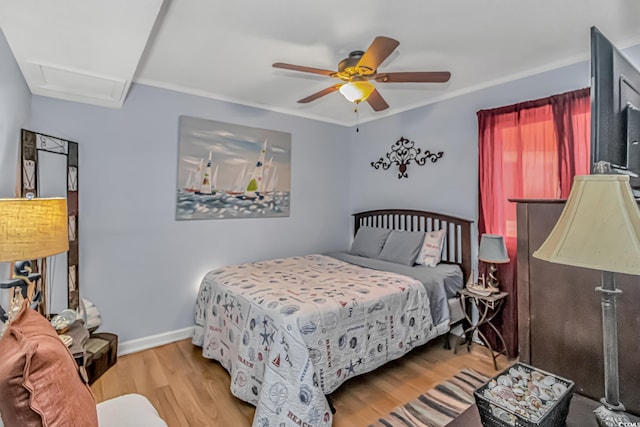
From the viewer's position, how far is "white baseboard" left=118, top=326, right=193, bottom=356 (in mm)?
2799

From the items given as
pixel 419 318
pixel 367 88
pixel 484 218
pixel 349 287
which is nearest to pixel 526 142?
pixel 484 218

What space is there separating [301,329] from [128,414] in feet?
2.96

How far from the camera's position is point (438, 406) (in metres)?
2.10

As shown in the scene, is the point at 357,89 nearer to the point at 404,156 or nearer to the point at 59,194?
the point at 404,156

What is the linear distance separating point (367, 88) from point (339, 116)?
1.96 meters

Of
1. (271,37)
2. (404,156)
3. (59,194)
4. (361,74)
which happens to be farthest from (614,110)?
(59,194)

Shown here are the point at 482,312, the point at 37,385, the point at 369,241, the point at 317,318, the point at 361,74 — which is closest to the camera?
the point at 37,385

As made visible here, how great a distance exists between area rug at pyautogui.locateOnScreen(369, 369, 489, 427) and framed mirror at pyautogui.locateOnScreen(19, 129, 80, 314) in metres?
→ 2.47

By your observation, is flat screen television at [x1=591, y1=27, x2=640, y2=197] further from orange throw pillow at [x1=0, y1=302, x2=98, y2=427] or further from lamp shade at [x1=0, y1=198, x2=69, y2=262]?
lamp shade at [x1=0, y1=198, x2=69, y2=262]

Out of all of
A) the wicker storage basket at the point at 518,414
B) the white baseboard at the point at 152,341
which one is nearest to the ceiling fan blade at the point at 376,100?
the wicker storage basket at the point at 518,414

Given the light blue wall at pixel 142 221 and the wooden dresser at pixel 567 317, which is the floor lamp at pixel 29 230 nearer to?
the light blue wall at pixel 142 221

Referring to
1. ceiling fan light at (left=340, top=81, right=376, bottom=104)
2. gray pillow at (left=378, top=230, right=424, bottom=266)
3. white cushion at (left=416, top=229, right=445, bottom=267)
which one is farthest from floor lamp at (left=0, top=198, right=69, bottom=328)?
white cushion at (left=416, top=229, right=445, bottom=267)

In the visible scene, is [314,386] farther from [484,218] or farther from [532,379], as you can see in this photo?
[484,218]

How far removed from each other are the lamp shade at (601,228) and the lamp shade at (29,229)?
1.94m
